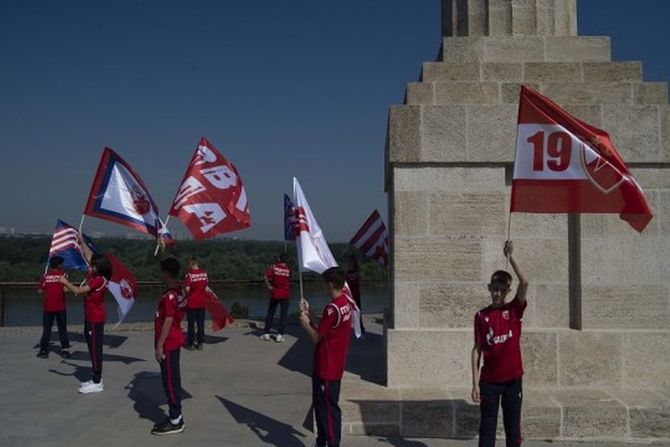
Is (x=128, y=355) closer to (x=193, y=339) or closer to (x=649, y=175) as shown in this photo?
(x=193, y=339)

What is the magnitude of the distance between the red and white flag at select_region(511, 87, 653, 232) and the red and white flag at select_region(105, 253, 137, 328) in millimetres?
6345

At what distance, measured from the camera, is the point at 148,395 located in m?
7.92

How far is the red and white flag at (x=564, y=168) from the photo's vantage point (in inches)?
209

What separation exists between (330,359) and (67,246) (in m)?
8.02

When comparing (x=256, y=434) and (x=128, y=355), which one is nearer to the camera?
(x=256, y=434)

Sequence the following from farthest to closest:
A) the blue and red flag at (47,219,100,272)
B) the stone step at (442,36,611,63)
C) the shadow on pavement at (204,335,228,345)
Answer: the shadow on pavement at (204,335,228,345)
the blue and red flag at (47,219,100,272)
the stone step at (442,36,611,63)

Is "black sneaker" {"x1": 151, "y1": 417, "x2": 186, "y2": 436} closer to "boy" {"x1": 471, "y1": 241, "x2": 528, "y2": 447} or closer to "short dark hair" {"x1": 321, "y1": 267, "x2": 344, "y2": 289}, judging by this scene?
Answer: "short dark hair" {"x1": 321, "y1": 267, "x2": 344, "y2": 289}

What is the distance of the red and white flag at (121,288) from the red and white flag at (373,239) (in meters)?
7.24

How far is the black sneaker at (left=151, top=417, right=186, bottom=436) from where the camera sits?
6.23 m

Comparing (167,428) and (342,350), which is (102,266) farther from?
(342,350)

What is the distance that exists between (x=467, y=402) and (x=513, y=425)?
4.61 feet

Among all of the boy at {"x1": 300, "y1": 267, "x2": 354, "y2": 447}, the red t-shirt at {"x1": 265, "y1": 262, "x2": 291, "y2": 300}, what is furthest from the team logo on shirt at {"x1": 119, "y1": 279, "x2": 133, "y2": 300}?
the boy at {"x1": 300, "y1": 267, "x2": 354, "y2": 447}

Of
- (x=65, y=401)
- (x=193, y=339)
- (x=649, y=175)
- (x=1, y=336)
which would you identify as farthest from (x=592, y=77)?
(x=1, y=336)

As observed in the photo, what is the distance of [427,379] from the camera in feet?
22.8
